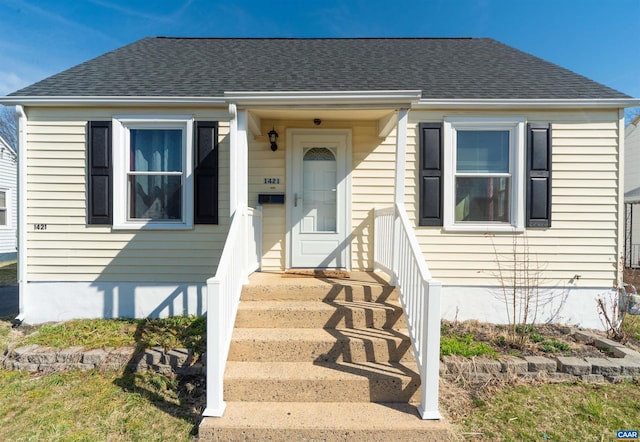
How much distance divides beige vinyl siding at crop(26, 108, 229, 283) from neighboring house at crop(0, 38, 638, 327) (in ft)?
0.06

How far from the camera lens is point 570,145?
4.36 metres

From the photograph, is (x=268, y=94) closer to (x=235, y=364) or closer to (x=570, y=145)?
(x=235, y=364)

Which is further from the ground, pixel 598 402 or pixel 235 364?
pixel 235 364

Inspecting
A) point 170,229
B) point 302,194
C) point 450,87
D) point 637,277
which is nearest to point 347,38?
point 450,87

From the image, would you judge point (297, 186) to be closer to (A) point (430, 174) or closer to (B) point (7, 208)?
(A) point (430, 174)

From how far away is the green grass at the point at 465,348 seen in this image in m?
3.31

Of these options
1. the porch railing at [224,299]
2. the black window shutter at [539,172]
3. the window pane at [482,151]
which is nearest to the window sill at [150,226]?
the porch railing at [224,299]

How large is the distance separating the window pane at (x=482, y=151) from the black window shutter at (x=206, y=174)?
345 centimetres

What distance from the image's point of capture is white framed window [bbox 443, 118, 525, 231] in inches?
172

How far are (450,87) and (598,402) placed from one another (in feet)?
13.2

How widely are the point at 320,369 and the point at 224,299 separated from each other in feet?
3.43

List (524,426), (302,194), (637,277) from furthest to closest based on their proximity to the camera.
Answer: (637,277) < (302,194) < (524,426)

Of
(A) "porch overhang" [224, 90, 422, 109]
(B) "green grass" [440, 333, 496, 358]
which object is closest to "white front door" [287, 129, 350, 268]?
(A) "porch overhang" [224, 90, 422, 109]

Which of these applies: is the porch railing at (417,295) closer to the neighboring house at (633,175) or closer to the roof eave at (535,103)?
the roof eave at (535,103)
